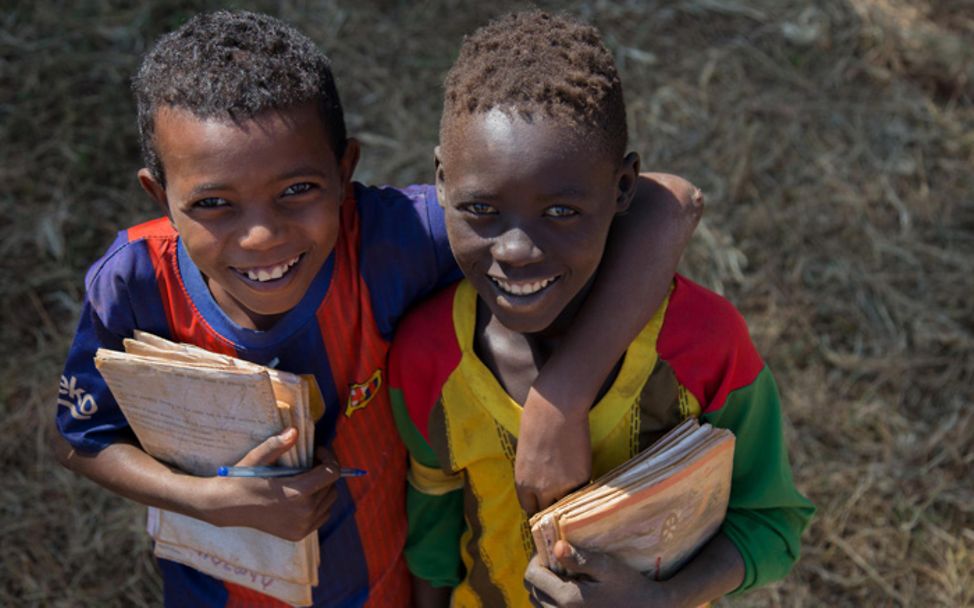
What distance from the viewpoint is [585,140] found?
5.11 ft

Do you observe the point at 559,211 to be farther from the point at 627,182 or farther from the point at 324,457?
the point at 324,457

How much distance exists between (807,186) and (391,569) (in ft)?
6.98

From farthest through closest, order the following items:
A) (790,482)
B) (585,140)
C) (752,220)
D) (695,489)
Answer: (752,220) < (790,482) < (695,489) < (585,140)

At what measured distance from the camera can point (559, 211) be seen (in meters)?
1.58

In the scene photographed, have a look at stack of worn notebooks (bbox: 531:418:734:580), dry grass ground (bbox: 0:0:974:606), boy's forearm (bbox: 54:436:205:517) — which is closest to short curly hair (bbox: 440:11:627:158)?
stack of worn notebooks (bbox: 531:418:734:580)

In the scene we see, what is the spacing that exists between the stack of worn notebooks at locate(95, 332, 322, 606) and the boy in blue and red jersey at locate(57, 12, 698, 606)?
43 mm

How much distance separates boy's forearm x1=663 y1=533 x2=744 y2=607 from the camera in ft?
5.73

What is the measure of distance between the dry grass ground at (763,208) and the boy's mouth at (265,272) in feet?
5.27

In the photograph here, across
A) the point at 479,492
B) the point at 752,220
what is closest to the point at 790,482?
the point at 479,492

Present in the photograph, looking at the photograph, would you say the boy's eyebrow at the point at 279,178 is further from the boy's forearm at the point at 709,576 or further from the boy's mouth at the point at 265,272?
the boy's forearm at the point at 709,576

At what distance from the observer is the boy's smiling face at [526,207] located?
1543 millimetres

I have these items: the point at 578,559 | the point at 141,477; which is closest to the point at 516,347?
the point at 578,559

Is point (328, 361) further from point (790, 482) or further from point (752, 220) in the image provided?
point (752, 220)

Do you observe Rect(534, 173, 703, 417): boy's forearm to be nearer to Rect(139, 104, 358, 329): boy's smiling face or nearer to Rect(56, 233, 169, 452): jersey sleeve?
Rect(139, 104, 358, 329): boy's smiling face
